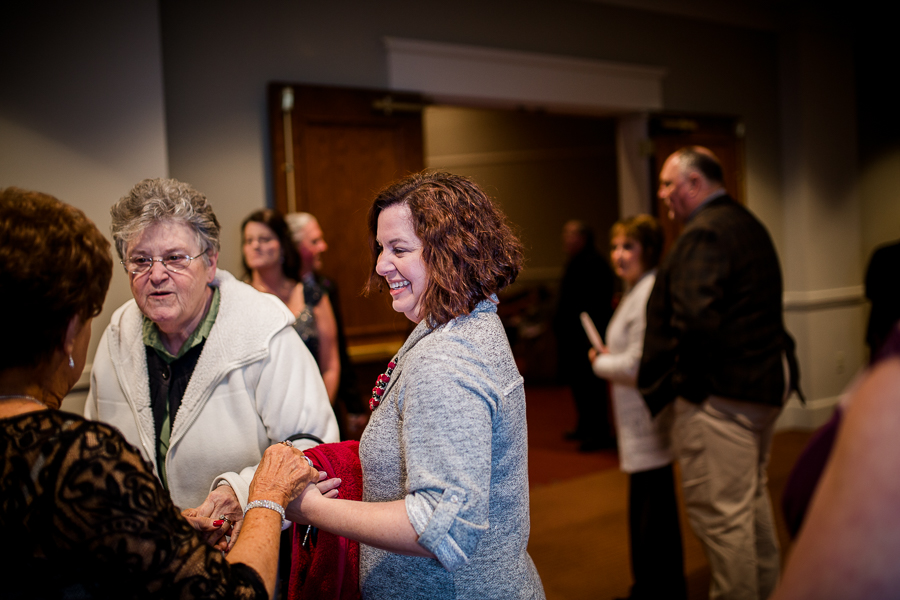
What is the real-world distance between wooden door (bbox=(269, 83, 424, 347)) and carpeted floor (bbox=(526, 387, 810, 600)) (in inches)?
55.2

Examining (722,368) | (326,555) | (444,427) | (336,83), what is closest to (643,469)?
(722,368)

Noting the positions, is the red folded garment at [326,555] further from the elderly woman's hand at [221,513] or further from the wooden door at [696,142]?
the wooden door at [696,142]

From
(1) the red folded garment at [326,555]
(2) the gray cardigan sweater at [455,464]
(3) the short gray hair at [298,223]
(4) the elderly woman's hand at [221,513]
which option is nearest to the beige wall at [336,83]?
(3) the short gray hair at [298,223]

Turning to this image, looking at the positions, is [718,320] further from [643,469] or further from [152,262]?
[152,262]

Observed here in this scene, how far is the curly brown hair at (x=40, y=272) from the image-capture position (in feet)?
2.98

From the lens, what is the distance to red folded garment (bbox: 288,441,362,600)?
4.36 ft

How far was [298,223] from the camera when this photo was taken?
10.6 feet

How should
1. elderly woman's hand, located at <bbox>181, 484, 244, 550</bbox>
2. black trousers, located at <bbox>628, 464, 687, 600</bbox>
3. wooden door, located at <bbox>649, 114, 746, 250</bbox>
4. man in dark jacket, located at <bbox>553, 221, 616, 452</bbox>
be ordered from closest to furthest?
1. elderly woman's hand, located at <bbox>181, 484, 244, 550</bbox>
2. black trousers, located at <bbox>628, 464, 687, 600</bbox>
3. wooden door, located at <bbox>649, 114, 746, 250</bbox>
4. man in dark jacket, located at <bbox>553, 221, 616, 452</bbox>

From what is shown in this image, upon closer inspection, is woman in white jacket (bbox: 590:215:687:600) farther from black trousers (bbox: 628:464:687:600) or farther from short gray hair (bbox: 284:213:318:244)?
short gray hair (bbox: 284:213:318:244)

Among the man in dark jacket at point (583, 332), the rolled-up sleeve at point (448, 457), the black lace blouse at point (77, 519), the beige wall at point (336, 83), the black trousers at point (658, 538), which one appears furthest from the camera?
the man in dark jacket at point (583, 332)

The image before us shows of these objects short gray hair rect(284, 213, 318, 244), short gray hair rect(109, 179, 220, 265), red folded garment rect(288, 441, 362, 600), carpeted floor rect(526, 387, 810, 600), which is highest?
short gray hair rect(284, 213, 318, 244)

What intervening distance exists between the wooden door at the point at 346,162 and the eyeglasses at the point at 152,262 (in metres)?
2.02

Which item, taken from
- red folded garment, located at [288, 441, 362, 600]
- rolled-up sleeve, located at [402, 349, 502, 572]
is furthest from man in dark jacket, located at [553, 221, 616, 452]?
rolled-up sleeve, located at [402, 349, 502, 572]

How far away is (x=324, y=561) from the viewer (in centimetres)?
134
